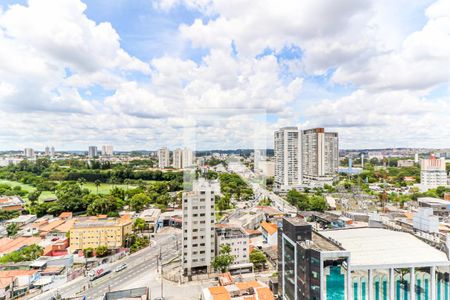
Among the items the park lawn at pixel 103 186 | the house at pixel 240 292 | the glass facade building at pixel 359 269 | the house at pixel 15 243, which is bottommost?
the house at pixel 15 243

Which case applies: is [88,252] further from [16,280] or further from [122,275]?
[16,280]

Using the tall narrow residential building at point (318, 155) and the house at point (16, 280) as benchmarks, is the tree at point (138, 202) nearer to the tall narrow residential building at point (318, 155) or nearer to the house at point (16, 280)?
the house at point (16, 280)

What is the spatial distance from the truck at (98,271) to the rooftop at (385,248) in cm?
512

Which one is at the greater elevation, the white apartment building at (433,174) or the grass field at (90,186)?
the white apartment building at (433,174)

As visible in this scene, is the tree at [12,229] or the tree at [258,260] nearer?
the tree at [258,260]

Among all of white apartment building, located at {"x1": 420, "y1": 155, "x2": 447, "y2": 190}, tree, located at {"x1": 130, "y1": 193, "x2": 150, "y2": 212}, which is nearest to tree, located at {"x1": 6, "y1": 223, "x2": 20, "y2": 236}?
tree, located at {"x1": 130, "y1": 193, "x2": 150, "y2": 212}

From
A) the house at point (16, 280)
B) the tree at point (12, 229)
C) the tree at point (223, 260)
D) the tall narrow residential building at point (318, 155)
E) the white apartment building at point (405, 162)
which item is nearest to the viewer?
the house at point (16, 280)

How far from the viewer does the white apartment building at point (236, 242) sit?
640 centimetres

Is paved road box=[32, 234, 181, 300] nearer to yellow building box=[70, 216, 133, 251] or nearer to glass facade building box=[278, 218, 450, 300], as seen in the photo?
yellow building box=[70, 216, 133, 251]

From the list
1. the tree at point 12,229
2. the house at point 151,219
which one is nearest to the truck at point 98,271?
the house at point 151,219

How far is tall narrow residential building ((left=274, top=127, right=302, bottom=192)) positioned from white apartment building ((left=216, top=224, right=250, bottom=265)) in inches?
393

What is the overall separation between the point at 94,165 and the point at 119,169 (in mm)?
3019

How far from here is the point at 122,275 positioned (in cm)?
623

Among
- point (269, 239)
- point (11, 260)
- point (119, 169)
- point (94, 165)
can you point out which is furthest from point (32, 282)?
point (94, 165)
